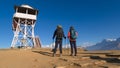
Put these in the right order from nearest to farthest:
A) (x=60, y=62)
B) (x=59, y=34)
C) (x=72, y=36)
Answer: (x=60, y=62) < (x=59, y=34) < (x=72, y=36)

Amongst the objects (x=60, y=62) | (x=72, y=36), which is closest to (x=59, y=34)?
(x=72, y=36)

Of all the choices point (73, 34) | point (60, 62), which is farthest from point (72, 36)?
point (60, 62)

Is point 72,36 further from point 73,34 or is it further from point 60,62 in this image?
point 60,62

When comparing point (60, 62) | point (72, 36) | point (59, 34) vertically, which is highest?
point (59, 34)

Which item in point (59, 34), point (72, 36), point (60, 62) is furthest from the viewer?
point (72, 36)

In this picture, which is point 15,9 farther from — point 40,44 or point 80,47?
point 80,47

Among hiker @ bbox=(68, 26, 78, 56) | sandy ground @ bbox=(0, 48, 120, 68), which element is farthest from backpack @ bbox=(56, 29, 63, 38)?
sandy ground @ bbox=(0, 48, 120, 68)

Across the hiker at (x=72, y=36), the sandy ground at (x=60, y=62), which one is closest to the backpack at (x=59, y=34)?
the hiker at (x=72, y=36)

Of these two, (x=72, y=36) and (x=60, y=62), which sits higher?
(x=72, y=36)

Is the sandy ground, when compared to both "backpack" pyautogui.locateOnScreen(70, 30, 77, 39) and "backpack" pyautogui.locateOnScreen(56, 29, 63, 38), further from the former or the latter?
"backpack" pyautogui.locateOnScreen(70, 30, 77, 39)

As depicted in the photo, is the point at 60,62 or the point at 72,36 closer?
the point at 60,62

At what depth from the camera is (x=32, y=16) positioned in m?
53.6

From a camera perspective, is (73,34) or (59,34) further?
(73,34)

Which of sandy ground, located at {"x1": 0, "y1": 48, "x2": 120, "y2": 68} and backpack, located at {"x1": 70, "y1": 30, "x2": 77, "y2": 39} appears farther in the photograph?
backpack, located at {"x1": 70, "y1": 30, "x2": 77, "y2": 39}
